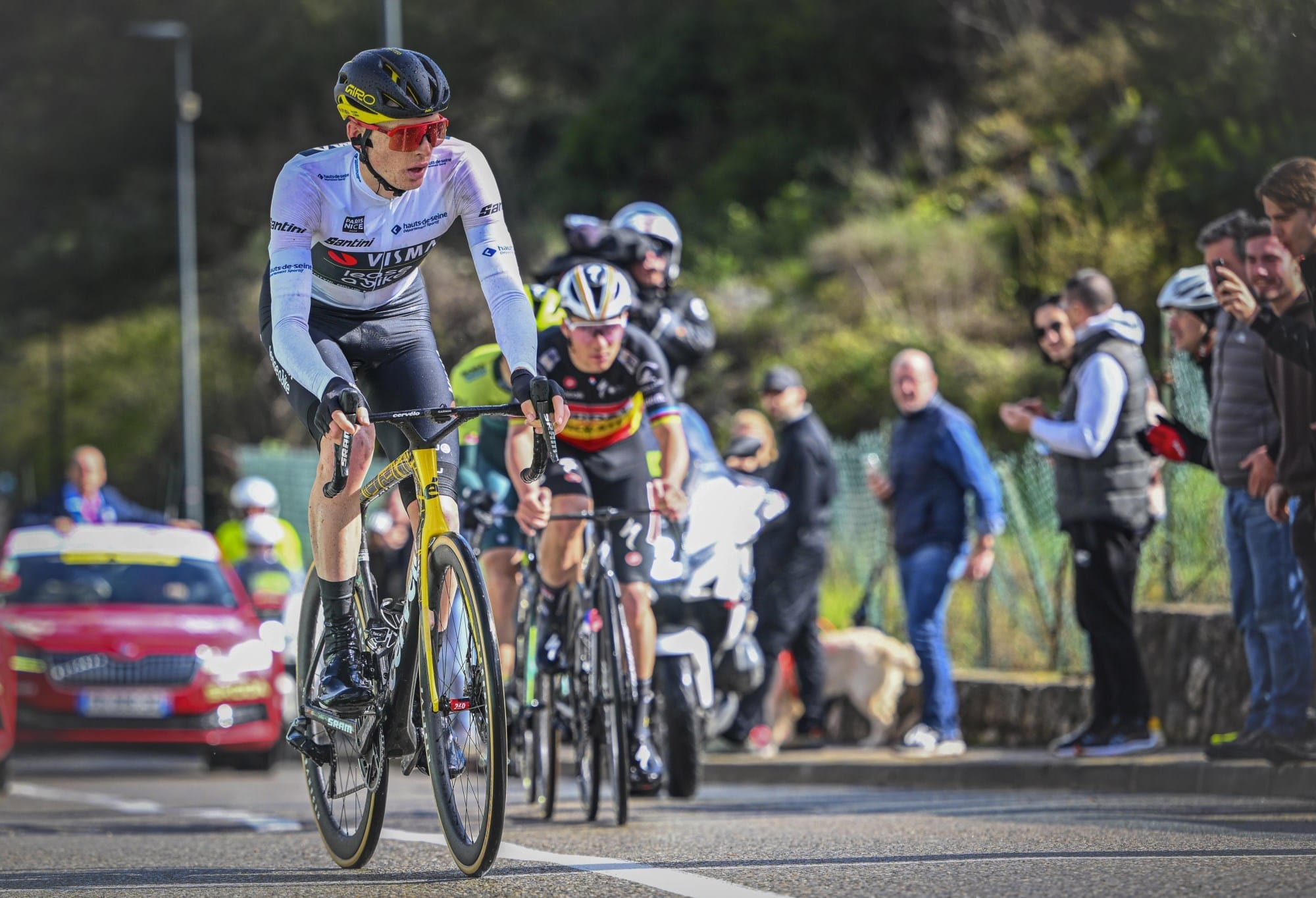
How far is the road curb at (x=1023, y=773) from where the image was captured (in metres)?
9.23

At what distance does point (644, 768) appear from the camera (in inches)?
345

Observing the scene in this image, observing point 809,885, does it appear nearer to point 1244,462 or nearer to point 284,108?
point 1244,462

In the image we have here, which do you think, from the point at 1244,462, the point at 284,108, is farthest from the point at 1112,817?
the point at 284,108

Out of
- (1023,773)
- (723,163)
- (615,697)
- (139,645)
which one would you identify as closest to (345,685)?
(615,697)

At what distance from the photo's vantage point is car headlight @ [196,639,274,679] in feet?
A: 49.0

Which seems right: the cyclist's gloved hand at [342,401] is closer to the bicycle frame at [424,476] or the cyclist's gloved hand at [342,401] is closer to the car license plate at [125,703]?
the bicycle frame at [424,476]

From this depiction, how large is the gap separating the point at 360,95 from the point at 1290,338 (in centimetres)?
372

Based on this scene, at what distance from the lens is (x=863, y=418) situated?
27359 mm

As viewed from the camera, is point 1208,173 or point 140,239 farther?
point 140,239

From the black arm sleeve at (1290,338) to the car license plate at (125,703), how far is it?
341 inches

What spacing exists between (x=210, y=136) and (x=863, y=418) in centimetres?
3152

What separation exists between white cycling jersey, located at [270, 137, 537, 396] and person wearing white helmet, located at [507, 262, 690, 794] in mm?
2007

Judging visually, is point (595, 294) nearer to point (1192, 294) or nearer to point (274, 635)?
point (1192, 294)

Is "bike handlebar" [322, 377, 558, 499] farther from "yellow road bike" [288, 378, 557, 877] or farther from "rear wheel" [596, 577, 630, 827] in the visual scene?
"rear wheel" [596, 577, 630, 827]
